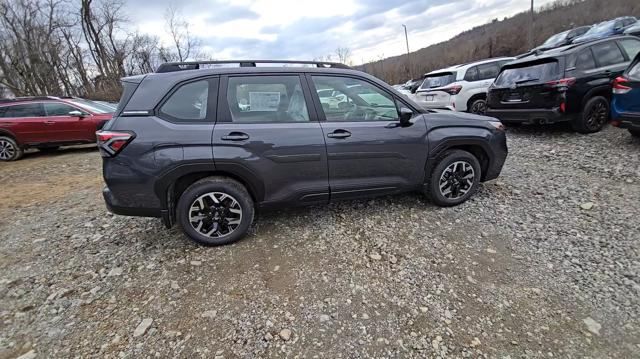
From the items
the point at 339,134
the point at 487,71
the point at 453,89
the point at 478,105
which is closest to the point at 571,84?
the point at 478,105

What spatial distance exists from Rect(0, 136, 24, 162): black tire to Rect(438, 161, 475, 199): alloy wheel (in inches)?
404

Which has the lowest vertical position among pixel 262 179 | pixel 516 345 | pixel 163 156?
pixel 516 345

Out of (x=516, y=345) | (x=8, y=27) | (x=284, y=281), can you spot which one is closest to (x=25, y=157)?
(x=284, y=281)

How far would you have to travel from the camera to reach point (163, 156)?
271cm

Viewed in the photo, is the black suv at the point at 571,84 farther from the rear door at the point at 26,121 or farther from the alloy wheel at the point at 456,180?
the rear door at the point at 26,121

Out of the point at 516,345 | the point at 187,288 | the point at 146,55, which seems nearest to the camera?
the point at 516,345

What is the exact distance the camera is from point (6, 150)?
26.2 ft

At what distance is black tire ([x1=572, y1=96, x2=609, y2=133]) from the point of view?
5422 mm

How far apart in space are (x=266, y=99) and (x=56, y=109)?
7.98 metres

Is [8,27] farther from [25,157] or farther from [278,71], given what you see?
[278,71]

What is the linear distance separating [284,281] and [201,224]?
1.02m

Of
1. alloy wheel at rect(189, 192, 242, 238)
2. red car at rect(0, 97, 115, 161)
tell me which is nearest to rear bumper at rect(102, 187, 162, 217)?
alloy wheel at rect(189, 192, 242, 238)

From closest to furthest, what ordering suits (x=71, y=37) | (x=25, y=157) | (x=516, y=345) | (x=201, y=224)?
(x=516, y=345) < (x=201, y=224) < (x=25, y=157) < (x=71, y=37)

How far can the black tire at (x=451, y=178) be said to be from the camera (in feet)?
11.5
